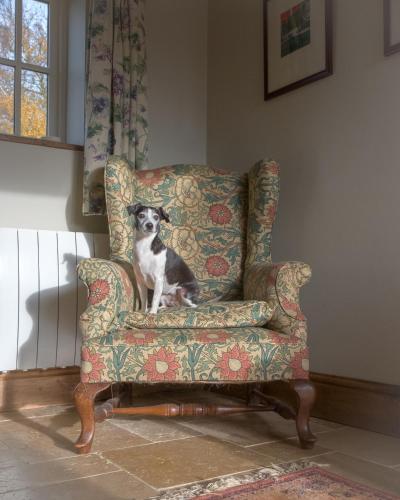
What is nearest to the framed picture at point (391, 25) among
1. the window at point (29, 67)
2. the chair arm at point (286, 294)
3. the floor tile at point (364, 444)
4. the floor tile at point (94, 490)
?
the chair arm at point (286, 294)

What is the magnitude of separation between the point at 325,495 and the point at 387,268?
1105 mm

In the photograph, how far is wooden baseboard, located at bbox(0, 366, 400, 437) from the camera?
7.76 ft

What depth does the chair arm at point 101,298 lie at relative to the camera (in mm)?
2072

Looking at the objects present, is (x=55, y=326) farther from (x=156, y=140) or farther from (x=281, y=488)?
(x=281, y=488)

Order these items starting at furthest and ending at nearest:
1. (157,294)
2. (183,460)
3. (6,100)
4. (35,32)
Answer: (35,32), (6,100), (157,294), (183,460)

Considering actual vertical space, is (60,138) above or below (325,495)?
above

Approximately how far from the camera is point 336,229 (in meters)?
2.68

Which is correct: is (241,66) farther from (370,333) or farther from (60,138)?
(370,333)

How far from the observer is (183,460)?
1.97 metres

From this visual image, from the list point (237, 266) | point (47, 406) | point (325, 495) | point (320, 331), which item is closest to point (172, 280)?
point (237, 266)

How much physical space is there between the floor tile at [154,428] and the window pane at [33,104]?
178cm

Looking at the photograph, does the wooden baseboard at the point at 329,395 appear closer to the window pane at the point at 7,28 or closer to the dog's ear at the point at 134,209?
the dog's ear at the point at 134,209

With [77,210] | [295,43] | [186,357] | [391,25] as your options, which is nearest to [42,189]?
[77,210]

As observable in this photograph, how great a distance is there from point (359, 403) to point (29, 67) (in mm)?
2627
